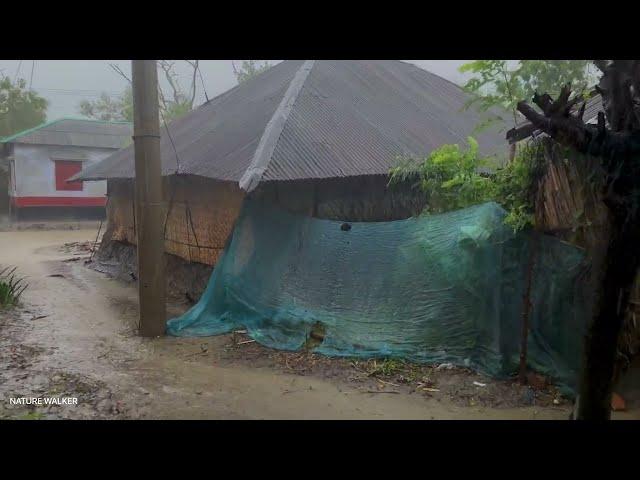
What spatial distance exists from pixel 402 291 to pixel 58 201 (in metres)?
22.2

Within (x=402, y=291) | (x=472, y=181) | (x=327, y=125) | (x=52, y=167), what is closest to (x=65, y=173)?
(x=52, y=167)

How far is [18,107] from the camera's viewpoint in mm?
28328

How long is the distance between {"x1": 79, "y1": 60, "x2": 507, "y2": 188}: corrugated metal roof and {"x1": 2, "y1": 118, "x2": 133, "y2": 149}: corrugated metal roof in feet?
39.5

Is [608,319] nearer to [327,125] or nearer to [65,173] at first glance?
[327,125]

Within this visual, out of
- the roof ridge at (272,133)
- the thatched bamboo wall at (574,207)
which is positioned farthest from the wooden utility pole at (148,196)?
the thatched bamboo wall at (574,207)

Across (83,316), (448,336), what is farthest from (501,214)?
(83,316)

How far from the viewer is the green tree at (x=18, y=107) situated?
1072 inches

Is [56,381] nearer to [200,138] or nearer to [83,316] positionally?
[83,316]

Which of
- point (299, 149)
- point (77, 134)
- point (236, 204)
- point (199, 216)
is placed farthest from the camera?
point (77, 134)

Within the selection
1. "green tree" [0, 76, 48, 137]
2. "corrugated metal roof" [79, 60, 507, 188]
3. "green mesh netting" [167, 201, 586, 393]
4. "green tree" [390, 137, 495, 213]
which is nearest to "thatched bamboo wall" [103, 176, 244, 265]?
"corrugated metal roof" [79, 60, 507, 188]

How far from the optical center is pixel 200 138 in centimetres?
977

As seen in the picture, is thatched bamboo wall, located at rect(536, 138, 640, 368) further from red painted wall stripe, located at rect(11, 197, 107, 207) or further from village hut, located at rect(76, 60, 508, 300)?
red painted wall stripe, located at rect(11, 197, 107, 207)

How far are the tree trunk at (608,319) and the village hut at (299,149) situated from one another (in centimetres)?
350
